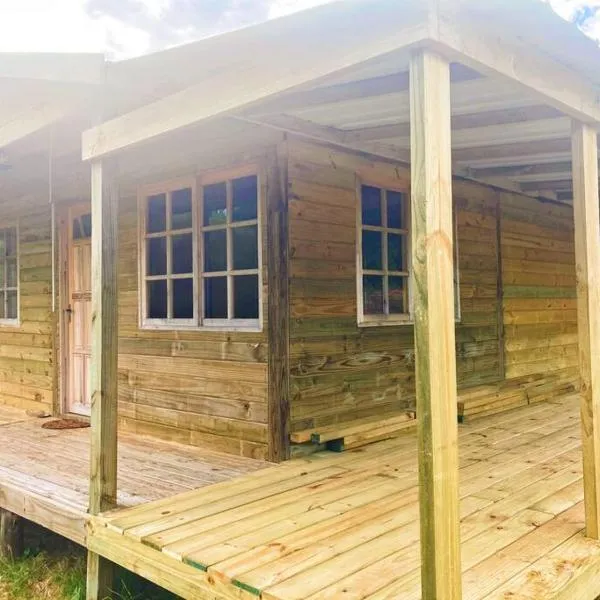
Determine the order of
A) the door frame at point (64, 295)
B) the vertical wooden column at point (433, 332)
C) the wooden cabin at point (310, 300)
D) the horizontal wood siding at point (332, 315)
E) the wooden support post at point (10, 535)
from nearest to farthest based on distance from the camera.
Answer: the vertical wooden column at point (433, 332) → the wooden cabin at point (310, 300) → the wooden support post at point (10, 535) → the horizontal wood siding at point (332, 315) → the door frame at point (64, 295)

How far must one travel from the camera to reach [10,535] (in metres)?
3.79

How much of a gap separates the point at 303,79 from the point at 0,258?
17.0 feet

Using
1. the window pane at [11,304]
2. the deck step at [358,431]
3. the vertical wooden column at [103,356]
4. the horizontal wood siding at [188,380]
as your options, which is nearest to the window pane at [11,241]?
the window pane at [11,304]

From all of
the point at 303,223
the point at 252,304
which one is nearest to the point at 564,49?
the point at 303,223

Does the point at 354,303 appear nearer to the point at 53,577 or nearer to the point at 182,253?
the point at 182,253

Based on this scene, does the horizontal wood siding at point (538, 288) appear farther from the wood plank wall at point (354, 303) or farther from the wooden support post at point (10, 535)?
the wooden support post at point (10, 535)

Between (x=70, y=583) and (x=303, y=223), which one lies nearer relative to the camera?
(x=70, y=583)

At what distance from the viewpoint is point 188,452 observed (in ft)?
14.0

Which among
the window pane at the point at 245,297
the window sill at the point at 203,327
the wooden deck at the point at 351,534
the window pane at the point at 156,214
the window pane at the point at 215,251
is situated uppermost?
the window pane at the point at 156,214

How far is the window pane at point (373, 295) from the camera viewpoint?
461 cm

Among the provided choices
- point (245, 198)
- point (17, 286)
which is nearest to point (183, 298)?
point (245, 198)

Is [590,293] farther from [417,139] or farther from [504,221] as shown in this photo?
[504,221]

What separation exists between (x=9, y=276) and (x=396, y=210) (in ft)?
13.0

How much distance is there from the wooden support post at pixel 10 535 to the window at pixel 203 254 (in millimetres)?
1577
